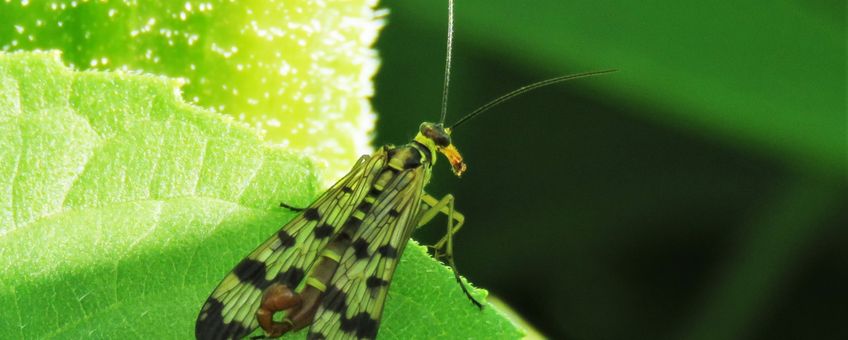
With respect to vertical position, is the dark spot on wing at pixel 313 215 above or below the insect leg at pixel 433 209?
below

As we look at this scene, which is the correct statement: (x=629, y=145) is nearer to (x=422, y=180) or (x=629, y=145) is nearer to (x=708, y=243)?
(x=708, y=243)

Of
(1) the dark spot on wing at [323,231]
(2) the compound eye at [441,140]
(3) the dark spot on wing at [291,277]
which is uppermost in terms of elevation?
(2) the compound eye at [441,140]

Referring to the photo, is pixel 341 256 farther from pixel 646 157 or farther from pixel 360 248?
pixel 646 157

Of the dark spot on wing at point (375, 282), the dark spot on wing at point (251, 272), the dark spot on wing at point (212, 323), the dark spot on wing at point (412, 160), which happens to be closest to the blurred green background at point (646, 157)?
Result: the dark spot on wing at point (412, 160)

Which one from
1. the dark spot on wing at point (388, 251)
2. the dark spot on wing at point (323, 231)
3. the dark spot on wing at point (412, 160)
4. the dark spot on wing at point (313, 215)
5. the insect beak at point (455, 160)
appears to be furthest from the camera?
the insect beak at point (455, 160)

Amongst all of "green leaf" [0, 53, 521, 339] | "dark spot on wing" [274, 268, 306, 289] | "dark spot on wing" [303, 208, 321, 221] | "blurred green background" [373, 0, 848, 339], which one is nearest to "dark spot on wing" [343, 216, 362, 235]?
"dark spot on wing" [303, 208, 321, 221]

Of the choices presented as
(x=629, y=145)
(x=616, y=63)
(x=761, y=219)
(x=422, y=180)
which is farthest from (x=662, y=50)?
(x=422, y=180)

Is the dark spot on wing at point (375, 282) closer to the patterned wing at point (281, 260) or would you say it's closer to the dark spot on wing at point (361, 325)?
the dark spot on wing at point (361, 325)

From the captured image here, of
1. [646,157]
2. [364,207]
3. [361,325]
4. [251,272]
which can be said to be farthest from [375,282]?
[646,157]
